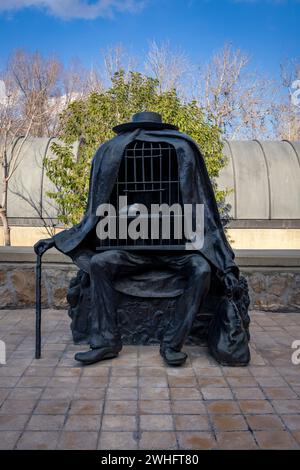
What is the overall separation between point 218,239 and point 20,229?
827cm

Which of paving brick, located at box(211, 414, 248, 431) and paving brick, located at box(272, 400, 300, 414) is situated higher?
paving brick, located at box(211, 414, 248, 431)

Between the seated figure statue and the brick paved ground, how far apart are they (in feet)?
0.64

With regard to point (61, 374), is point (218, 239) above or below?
above

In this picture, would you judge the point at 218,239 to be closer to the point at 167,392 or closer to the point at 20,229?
the point at 167,392

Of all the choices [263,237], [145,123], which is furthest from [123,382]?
[263,237]

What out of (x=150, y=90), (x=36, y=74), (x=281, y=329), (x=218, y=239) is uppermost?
(x=36, y=74)

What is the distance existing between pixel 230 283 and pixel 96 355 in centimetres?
116

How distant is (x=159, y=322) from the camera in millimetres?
3869

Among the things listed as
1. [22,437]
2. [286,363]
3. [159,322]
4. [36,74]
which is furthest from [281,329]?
[36,74]

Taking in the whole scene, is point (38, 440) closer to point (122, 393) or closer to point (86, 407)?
point (86, 407)

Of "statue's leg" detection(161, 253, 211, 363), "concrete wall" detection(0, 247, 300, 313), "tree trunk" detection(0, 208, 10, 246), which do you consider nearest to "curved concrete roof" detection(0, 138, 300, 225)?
"tree trunk" detection(0, 208, 10, 246)

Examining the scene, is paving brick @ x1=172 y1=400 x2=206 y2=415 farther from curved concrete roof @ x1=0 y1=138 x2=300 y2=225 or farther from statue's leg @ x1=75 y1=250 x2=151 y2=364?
curved concrete roof @ x1=0 y1=138 x2=300 y2=225

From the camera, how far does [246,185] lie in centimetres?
1075

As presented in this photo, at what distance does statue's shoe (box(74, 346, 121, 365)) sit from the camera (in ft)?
11.0
